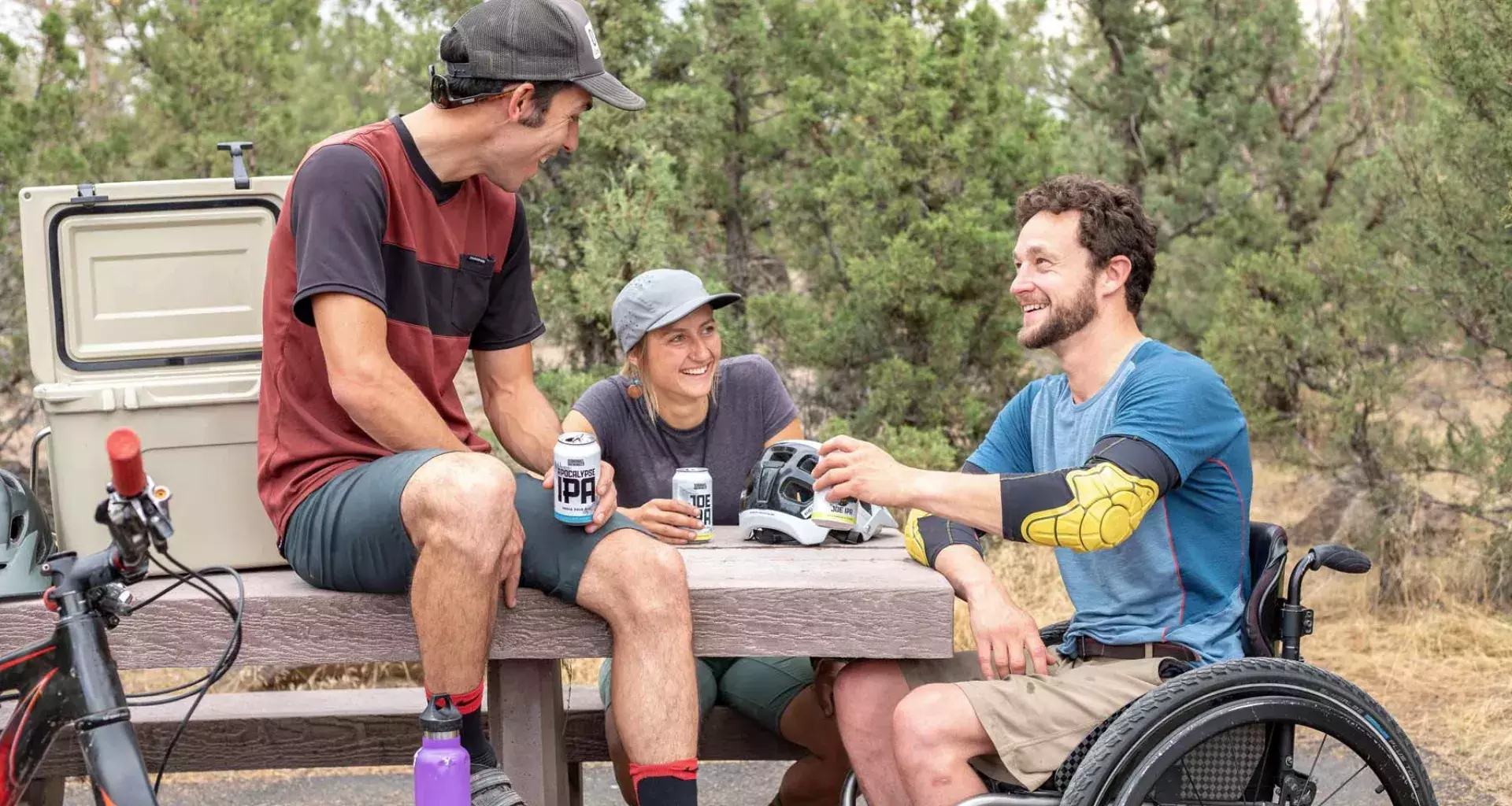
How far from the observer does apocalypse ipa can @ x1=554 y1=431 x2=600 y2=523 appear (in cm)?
252

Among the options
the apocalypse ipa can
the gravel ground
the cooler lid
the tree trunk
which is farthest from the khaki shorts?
the tree trunk

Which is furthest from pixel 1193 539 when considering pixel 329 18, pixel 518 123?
pixel 329 18

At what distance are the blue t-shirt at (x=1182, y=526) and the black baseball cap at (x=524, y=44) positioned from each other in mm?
1155

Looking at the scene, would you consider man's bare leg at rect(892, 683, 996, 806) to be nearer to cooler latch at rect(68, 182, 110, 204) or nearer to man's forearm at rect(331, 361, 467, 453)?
man's forearm at rect(331, 361, 467, 453)

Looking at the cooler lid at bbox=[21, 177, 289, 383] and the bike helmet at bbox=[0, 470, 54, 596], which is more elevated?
the cooler lid at bbox=[21, 177, 289, 383]

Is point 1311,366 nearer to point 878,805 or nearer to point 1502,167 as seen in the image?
point 1502,167

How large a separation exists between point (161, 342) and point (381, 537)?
2.46 feet

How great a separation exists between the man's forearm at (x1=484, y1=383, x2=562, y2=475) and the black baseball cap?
709 millimetres

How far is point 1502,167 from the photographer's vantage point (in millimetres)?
5125

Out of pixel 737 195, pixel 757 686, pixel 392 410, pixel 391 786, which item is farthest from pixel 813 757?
pixel 737 195

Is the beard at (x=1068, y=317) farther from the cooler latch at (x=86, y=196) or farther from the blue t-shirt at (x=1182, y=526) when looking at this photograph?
the cooler latch at (x=86, y=196)

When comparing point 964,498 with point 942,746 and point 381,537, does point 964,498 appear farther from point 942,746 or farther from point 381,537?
point 381,537

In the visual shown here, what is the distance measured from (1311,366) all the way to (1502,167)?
3.49 ft

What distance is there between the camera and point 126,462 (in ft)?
6.11
